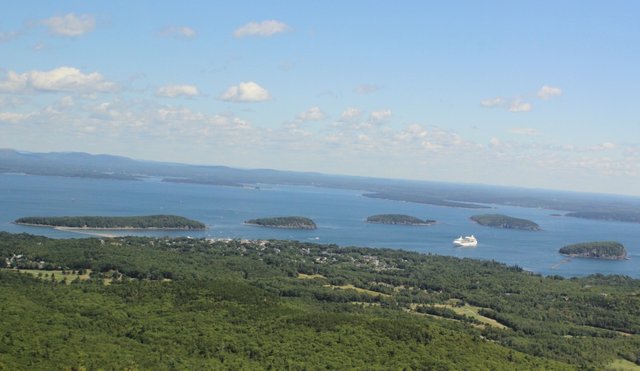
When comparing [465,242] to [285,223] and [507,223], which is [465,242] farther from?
[507,223]

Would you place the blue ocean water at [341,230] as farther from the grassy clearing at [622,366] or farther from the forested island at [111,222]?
the grassy clearing at [622,366]

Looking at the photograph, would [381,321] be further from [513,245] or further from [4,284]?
[513,245]

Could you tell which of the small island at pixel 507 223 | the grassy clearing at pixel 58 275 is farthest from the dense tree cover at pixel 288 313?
the small island at pixel 507 223

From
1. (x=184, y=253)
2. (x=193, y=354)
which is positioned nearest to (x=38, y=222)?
(x=184, y=253)

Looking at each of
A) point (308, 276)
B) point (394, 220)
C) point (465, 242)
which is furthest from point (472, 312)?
point (394, 220)

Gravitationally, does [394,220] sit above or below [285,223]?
above

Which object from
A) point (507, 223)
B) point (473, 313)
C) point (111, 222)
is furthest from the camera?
point (507, 223)
